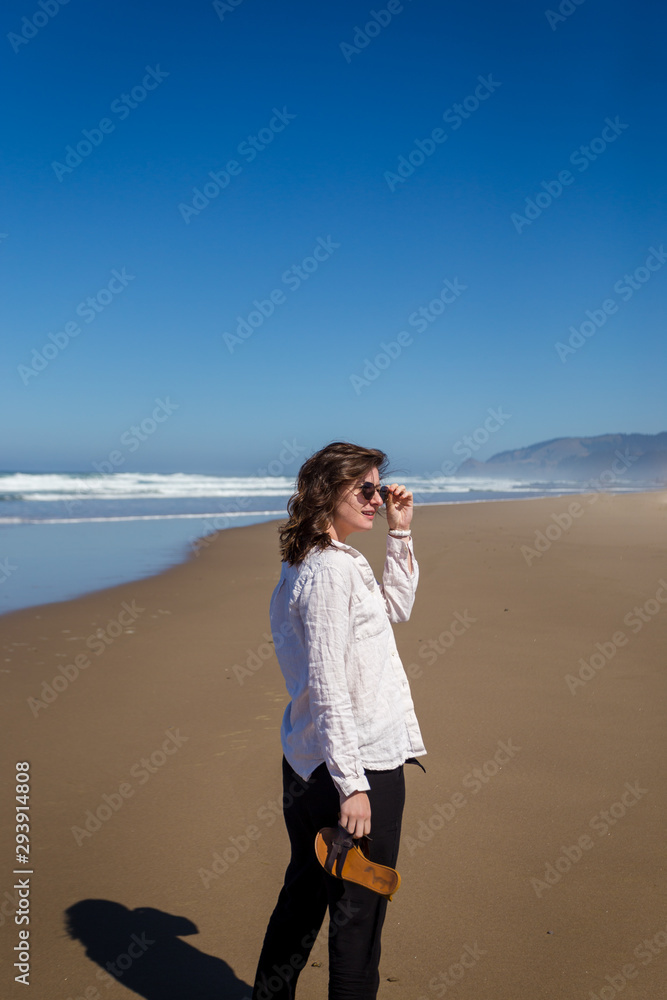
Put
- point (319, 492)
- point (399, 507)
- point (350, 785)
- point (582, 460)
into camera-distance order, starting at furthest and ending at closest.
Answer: point (582, 460), point (399, 507), point (319, 492), point (350, 785)

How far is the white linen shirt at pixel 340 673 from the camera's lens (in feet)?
5.72

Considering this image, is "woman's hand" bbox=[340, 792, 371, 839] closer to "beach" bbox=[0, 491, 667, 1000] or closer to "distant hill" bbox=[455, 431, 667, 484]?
"beach" bbox=[0, 491, 667, 1000]

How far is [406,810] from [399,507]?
1845mm

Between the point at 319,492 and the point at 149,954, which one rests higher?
the point at 319,492

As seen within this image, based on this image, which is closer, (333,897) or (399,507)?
(333,897)

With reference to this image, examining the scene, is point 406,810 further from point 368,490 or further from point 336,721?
point 368,490

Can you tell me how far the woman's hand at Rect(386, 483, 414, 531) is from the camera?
7.34 ft

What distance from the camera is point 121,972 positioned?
94.7 inches

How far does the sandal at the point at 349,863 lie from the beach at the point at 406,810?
0.81 meters

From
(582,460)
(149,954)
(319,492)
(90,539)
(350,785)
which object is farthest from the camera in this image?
(582,460)

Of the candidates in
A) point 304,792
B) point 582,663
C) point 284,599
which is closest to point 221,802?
point 304,792

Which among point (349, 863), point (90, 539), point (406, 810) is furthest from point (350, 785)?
point (90, 539)

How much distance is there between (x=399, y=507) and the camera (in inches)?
89.9

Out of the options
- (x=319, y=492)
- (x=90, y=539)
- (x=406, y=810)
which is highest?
(x=90, y=539)
